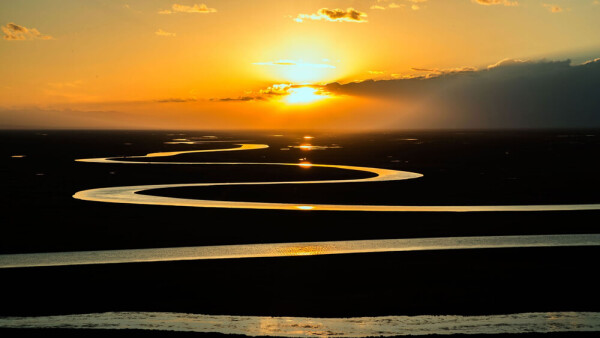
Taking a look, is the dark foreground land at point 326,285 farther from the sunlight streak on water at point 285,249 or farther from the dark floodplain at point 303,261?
the sunlight streak on water at point 285,249

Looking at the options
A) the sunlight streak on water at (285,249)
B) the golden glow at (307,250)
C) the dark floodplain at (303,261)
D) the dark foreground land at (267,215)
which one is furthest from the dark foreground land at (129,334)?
the dark foreground land at (267,215)

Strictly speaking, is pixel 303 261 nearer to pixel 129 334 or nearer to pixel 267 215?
pixel 129 334

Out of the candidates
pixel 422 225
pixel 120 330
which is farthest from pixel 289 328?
pixel 422 225

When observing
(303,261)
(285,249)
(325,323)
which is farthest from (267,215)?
(325,323)

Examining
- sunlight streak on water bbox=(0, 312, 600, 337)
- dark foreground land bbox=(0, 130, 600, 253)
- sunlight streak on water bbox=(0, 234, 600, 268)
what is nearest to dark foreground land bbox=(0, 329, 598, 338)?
sunlight streak on water bbox=(0, 312, 600, 337)

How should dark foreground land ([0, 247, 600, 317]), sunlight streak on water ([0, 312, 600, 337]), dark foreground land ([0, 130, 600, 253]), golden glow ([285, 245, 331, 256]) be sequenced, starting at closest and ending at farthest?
sunlight streak on water ([0, 312, 600, 337]), dark foreground land ([0, 247, 600, 317]), golden glow ([285, 245, 331, 256]), dark foreground land ([0, 130, 600, 253])

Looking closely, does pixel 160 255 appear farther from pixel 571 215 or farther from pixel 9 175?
pixel 9 175

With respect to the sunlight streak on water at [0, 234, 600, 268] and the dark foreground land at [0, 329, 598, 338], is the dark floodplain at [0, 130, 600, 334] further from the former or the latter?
the dark foreground land at [0, 329, 598, 338]

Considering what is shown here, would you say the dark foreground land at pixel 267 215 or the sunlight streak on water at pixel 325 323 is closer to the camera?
the sunlight streak on water at pixel 325 323

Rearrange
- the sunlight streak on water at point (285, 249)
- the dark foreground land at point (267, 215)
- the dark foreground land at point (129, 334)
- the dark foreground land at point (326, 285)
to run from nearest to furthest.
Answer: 1. the dark foreground land at point (129, 334)
2. the dark foreground land at point (326, 285)
3. the sunlight streak on water at point (285, 249)
4. the dark foreground land at point (267, 215)
